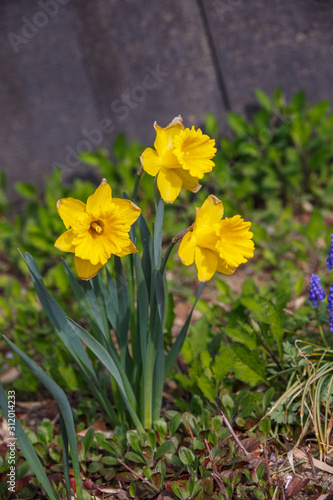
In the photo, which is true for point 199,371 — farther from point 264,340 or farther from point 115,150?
point 115,150

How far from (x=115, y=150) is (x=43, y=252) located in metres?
0.73

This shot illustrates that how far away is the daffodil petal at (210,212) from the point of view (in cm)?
108

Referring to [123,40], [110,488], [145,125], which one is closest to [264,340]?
[110,488]

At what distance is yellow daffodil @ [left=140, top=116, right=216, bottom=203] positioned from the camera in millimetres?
1047

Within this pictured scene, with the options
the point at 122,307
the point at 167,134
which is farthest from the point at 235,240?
the point at 122,307

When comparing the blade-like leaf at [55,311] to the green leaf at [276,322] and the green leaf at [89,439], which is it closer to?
the green leaf at [89,439]

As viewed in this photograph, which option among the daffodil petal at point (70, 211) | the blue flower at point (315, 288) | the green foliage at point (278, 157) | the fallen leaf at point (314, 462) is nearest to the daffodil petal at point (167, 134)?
the daffodil petal at point (70, 211)

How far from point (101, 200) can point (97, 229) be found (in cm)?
7

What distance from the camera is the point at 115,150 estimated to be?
9.02 feet

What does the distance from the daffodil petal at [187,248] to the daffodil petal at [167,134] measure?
0.21 meters

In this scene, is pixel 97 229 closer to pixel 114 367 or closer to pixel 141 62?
pixel 114 367

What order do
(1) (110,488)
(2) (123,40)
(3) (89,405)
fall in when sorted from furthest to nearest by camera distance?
(2) (123,40), (3) (89,405), (1) (110,488)

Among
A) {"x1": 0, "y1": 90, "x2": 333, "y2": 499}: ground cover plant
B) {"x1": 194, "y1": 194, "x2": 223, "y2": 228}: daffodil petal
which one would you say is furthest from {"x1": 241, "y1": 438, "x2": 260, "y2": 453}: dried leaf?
{"x1": 194, "y1": 194, "x2": 223, "y2": 228}: daffodil petal

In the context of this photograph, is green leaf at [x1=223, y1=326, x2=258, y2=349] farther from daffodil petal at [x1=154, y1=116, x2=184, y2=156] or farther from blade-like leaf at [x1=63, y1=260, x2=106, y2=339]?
daffodil petal at [x1=154, y1=116, x2=184, y2=156]
